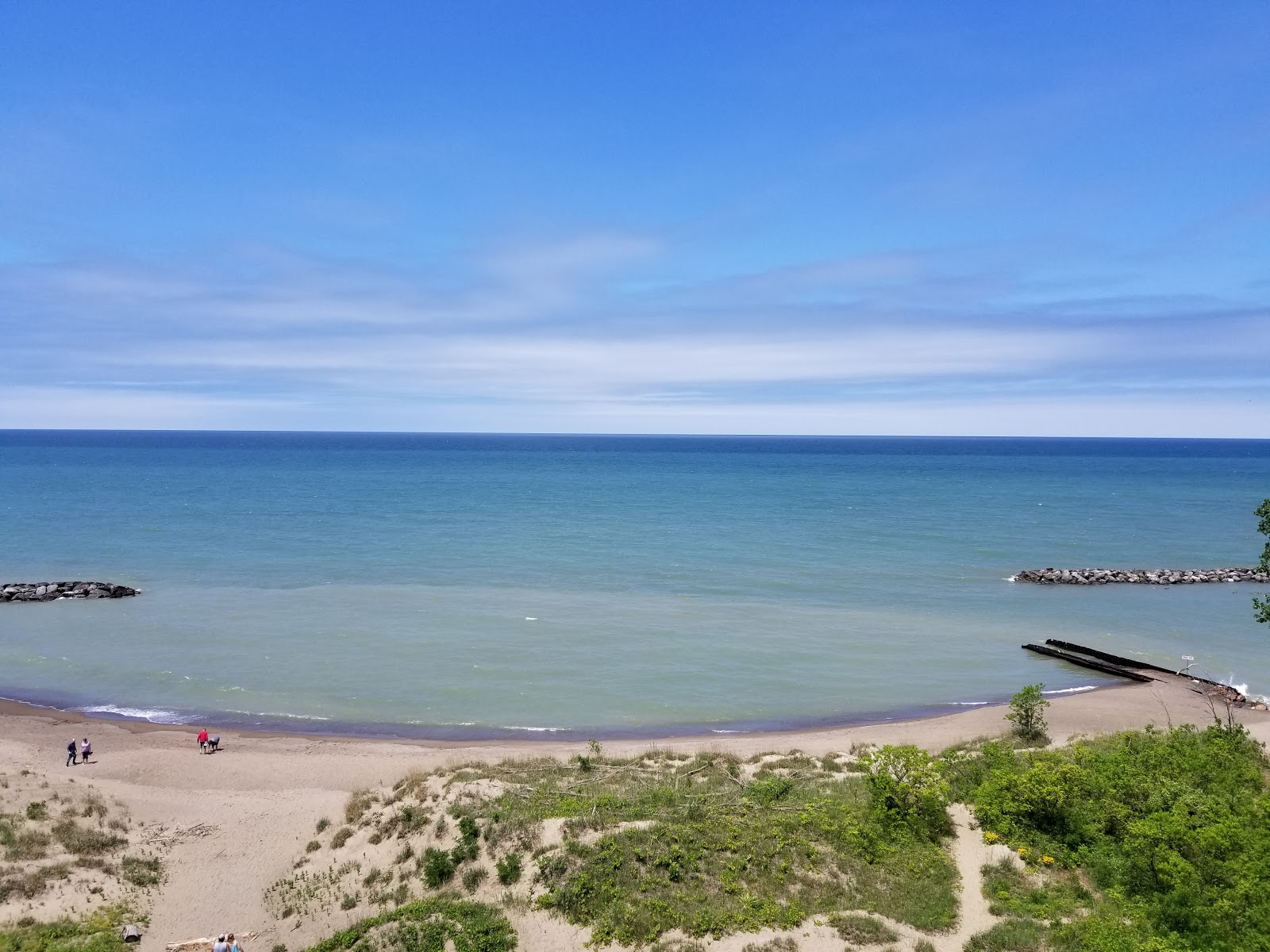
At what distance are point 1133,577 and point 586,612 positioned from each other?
44692mm

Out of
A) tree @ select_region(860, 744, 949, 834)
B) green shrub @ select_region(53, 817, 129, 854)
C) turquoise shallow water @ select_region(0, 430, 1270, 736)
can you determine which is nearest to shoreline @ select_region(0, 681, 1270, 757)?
turquoise shallow water @ select_region(0, 430, 1270, 736)

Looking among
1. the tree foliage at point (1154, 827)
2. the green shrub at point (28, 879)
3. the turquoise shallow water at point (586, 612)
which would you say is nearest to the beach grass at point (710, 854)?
the tree foliage at point (1154, 827)

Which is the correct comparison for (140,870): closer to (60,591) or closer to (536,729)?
(536,729)

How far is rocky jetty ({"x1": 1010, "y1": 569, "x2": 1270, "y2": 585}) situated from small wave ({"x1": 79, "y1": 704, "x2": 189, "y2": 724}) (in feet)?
187

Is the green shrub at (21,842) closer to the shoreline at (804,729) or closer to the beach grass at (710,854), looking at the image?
the beach grass at (710,854)

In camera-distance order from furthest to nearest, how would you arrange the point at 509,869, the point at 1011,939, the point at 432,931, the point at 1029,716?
1. the point at 1029,716
2. the point at 509,869
3. the point at 432,931
4. the point at 1011,939

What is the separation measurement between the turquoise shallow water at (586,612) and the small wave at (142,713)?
0.66ft

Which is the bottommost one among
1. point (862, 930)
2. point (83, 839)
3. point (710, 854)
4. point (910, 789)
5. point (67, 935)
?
point (83, 839)

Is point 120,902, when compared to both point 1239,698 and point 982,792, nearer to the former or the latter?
point 982,792

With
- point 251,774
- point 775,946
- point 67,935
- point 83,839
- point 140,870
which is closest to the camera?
point 775,946

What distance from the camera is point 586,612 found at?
49.0m

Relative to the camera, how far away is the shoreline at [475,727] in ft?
103

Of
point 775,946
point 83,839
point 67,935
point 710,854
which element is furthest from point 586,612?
point 775,946

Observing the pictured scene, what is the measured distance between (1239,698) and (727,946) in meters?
30.7
